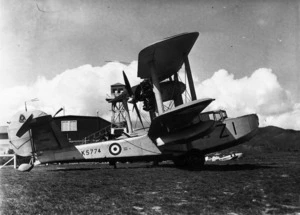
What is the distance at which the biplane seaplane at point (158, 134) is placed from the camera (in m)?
10.0

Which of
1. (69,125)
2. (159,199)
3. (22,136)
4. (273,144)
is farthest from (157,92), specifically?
(273,144)

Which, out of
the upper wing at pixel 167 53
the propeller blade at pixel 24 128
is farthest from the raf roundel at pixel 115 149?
the upper wing at pixel 167 53

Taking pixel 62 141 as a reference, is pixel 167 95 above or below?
above

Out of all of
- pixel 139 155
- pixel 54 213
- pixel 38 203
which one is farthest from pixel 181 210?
pixel 139 155

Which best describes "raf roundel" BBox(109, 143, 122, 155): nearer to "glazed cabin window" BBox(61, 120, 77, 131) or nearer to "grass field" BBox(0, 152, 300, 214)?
"grass field" BBox(0, 152, 300, 214)

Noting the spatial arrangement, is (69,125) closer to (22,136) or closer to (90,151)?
(90,151)

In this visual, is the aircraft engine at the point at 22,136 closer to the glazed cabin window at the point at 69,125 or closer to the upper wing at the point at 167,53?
the upper wing at the point at 167,53

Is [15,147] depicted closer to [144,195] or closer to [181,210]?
[144,195]

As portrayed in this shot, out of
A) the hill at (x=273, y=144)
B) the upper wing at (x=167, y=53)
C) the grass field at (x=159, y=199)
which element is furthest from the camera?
the hill at (x=273, y=144)

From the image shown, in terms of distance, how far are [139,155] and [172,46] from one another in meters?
4.52

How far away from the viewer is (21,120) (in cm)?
961

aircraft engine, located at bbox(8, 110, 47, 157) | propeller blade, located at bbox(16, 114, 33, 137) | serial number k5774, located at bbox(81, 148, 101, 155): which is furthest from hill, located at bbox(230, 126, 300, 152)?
propeller blade, located at bbox(16, 114, 33, 137)

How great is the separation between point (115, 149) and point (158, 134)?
6.08ft

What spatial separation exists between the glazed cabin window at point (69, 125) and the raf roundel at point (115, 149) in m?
27.1
